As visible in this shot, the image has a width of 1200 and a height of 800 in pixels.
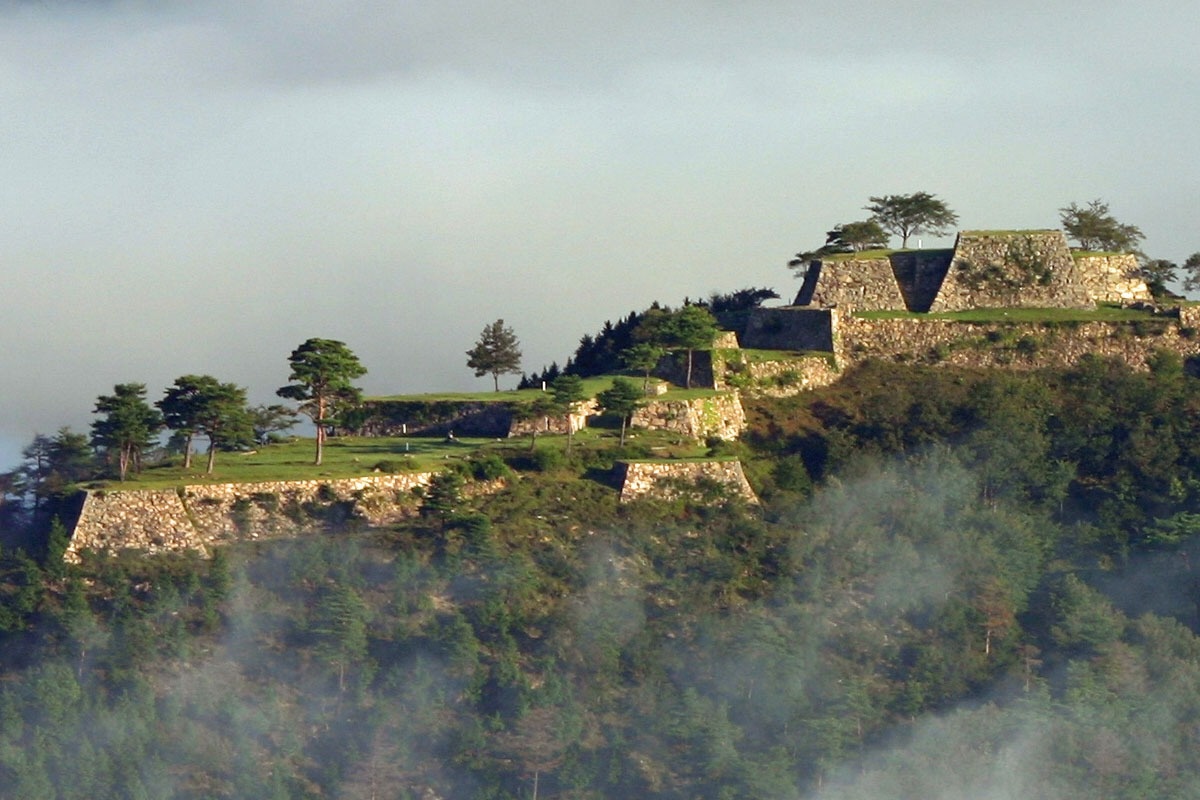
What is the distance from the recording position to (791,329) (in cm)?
11769

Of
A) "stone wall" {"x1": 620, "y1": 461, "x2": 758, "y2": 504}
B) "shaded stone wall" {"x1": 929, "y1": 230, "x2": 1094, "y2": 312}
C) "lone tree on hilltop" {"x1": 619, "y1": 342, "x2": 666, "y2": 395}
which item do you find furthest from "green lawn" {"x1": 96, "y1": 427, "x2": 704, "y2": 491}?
"shaded stone wall" {"x1": 929, "y1": 230, "x2": 1094, "y2": 312}

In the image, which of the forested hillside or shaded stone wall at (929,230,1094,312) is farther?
shaded stone wall at (929,230,1094,312)

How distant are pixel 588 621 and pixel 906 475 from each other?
1534 cm

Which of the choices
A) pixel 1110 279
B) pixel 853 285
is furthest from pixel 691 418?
pixel 1110 279

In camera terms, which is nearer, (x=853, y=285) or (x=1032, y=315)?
(x=1032, y=315)

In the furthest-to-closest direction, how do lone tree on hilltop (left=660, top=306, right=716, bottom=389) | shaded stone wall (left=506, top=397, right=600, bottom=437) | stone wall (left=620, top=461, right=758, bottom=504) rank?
lone tree on hilltop (left=660, top=306, right=716, bottom=389) < shaded stone wall (left=506, top=397, right=600, bottom=437) < stone wall (left=620, top=461, right=758, bottom=504)

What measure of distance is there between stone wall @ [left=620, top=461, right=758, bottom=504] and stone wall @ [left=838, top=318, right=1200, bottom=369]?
40.5ft

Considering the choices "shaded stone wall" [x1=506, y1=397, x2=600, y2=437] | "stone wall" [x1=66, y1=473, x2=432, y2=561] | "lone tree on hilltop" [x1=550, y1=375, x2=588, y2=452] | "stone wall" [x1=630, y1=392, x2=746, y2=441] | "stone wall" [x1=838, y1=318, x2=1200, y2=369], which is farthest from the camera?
"stone wall" [x1=838, y1=318, x2=1200, y2=369]

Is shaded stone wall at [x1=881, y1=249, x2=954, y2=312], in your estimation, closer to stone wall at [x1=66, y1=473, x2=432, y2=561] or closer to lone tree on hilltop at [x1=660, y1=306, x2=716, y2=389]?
lone tree on hilltop at [x1=660, y1=306, x2=716, y2=389]

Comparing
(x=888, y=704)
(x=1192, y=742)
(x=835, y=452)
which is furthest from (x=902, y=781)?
(x=835, y=452)

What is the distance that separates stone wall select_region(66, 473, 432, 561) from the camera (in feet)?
321

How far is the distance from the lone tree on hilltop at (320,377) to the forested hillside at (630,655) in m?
6.24

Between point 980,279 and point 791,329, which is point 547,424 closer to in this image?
point 791,329

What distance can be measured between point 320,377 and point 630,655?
14604 millimetres
